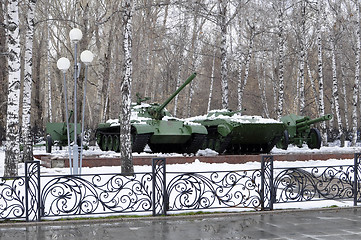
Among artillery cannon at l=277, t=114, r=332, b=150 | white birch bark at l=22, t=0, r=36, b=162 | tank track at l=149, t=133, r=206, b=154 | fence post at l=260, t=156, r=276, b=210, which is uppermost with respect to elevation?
white birch bark at l=22, t=0, r=36, b=162

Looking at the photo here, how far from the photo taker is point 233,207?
907 cm

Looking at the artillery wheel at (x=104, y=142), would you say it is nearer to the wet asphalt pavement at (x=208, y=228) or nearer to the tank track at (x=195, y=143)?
the tank track at (x=195, y=143)

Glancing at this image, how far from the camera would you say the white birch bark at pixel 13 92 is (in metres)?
12.8

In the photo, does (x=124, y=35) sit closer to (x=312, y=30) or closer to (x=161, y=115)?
(x=161, y=115)

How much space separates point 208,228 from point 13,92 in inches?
292

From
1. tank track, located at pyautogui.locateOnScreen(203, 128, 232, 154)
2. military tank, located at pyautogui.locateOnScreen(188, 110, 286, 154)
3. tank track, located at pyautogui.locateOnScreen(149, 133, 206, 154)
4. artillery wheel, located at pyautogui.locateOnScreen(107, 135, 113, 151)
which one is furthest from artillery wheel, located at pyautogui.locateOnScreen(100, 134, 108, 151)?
tank track, located at pyautogui.locateOnScreen(203, 128, 232, 154)

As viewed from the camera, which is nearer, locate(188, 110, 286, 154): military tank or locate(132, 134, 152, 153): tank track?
locate(132, 134, 152, 153): tank track

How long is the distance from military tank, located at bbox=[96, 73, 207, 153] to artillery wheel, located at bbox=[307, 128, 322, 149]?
648 centimetres

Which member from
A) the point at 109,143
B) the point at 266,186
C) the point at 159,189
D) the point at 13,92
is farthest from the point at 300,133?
the point at 159,189

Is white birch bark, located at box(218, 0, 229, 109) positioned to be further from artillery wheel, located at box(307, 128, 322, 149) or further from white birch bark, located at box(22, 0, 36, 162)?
white birch bark, located at box(22, 0, 36, 162)

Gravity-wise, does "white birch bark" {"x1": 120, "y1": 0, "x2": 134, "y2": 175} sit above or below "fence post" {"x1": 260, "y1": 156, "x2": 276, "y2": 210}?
above

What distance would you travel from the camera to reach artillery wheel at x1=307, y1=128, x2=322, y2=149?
23.9 m

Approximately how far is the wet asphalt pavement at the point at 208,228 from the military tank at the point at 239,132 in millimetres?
11241

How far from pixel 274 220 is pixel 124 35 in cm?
A: 740
